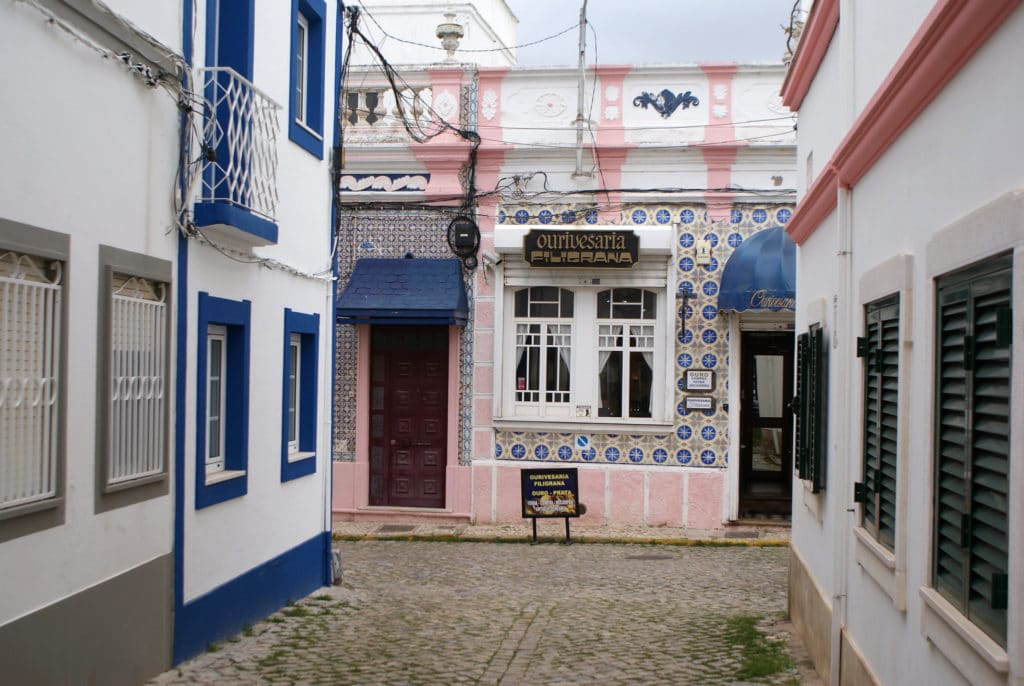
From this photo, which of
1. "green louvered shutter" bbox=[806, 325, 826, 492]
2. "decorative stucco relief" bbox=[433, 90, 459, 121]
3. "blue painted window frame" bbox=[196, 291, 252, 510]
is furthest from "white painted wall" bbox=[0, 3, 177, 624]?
"decorative stucco relief" bbox=[433, 90, 459, 121]

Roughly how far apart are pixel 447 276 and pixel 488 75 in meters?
2.79

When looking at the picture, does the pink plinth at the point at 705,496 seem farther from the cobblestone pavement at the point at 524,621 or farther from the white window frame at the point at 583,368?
the cobblestone pavement at the point at 524,621

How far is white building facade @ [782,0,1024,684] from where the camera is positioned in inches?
142

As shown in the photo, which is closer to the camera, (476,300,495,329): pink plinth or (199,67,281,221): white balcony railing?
(199,67,281,221): white balcony railing

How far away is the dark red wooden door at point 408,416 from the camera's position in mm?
15586

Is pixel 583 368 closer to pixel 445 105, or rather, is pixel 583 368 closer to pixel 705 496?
pixel 705 496

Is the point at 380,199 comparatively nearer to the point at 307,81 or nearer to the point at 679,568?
the point at 307,81

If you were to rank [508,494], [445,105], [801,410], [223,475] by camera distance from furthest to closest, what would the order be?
[445,105] < [508,494] < [801,410] < [223,475]

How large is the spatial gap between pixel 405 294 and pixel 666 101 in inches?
170

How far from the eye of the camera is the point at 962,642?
3.97m

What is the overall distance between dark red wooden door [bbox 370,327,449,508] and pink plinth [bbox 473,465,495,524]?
540 mm

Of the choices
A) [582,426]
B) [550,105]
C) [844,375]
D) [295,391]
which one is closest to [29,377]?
[844,375]

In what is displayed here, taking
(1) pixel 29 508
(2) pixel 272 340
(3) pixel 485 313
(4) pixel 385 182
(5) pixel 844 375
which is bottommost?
(1) pixel 29 508

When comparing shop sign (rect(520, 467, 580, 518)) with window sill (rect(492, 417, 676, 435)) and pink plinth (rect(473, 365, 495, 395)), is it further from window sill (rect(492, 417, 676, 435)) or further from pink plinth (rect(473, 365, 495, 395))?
pink plinth (rect(473, 365, 495, 395))
